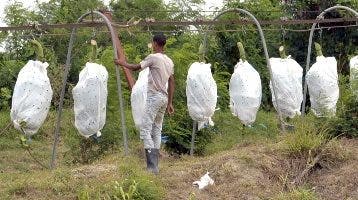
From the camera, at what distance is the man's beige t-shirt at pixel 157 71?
277 inches

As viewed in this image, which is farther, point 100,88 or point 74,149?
point 74,149

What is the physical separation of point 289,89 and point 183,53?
1.64 metres

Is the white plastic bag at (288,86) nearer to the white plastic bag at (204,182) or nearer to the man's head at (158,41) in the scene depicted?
the white plastic bag at (204,182)

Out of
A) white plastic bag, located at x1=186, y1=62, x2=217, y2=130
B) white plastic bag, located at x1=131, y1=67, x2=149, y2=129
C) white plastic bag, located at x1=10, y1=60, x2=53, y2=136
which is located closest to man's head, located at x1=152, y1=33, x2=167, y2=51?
white plastic bag, located at x1=131, y1=67, x2=149, y2=129

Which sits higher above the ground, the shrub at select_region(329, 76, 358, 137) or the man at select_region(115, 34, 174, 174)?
the man at select_region(115, 34, 174, 174)

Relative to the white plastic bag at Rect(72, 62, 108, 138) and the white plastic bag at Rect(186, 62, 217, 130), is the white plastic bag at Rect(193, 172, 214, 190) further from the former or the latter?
the white plastic bag at Rect(186, 62, 217, 130)

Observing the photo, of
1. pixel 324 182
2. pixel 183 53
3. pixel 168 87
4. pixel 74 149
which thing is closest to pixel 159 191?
pixel 168 87

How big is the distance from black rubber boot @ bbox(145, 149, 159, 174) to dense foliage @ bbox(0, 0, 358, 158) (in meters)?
1.87

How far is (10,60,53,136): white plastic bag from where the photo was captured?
24.5ft

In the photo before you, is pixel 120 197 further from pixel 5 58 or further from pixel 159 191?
pixel 5 58

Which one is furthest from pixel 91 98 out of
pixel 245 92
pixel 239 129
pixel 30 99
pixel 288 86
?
pixel 239 129

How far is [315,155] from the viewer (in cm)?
774

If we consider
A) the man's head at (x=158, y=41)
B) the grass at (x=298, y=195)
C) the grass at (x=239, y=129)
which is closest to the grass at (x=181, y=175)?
the grass at (x=298, y=195)

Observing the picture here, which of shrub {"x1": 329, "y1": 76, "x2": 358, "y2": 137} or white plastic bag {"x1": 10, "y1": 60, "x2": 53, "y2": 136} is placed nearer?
white plastic bag {"x1": 10, "y1": 60, "x2": 53, "y2": 136}
